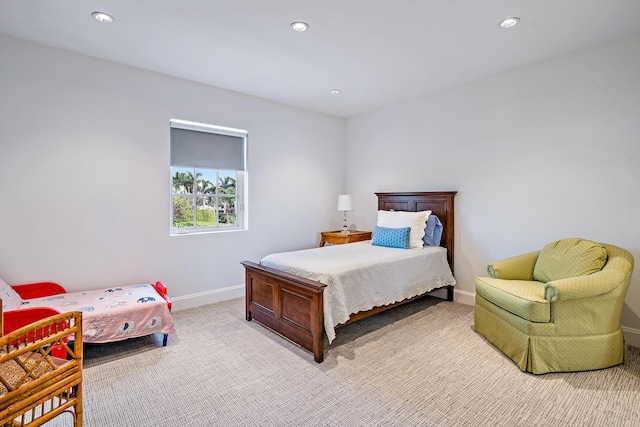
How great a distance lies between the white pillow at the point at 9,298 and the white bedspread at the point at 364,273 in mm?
1903

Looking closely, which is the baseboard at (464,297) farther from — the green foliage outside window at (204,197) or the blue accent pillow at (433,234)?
the green foliage outside window at (204,197)

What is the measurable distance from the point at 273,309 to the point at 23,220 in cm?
226

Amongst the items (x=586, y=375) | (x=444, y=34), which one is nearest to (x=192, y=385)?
(x=586, y=375)

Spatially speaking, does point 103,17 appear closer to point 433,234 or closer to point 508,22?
point 508,22

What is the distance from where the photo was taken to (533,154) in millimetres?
3258

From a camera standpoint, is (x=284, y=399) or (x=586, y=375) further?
(x=586, y=375)

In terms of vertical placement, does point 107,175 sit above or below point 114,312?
above

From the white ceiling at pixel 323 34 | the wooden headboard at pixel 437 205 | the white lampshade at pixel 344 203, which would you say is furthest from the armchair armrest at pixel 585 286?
the white lampshade at pixel 344 203

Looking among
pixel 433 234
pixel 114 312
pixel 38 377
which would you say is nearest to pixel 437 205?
pixel 433 234

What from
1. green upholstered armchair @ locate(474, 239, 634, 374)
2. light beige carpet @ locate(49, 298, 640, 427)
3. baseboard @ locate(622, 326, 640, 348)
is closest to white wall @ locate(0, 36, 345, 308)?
light beige carpet @ locate(49, 298, 640, 427)

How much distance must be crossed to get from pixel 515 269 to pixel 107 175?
393 centimetres

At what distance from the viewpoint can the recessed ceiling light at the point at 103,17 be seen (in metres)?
2.35

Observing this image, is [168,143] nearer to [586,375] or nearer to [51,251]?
[51,251]

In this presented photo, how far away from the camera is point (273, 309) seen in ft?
9.68
